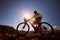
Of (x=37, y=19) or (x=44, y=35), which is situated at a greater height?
(x=37, y=19)

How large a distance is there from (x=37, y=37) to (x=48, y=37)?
49 cm

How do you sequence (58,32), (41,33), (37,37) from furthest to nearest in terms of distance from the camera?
(58,32) → (41,33) → (37,37)

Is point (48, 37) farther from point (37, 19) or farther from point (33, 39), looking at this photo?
point (37, 19)

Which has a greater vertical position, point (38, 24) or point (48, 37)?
point (38, 24)

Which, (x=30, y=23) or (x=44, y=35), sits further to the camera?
(x=30, y=23)

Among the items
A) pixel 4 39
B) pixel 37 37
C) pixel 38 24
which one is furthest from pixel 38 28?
pixel 4 39

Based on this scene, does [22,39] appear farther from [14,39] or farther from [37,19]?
[37,19]

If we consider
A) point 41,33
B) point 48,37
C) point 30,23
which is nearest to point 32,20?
point 30,23

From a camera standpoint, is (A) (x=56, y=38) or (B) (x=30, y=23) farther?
(B) (x=30, y=23)

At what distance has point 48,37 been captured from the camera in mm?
8422

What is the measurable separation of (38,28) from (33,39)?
974mm

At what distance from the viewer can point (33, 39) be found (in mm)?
8391

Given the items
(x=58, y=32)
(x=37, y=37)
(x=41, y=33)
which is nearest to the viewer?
(x=37, y=37)

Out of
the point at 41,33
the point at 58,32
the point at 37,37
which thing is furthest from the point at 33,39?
the point at 58,32
